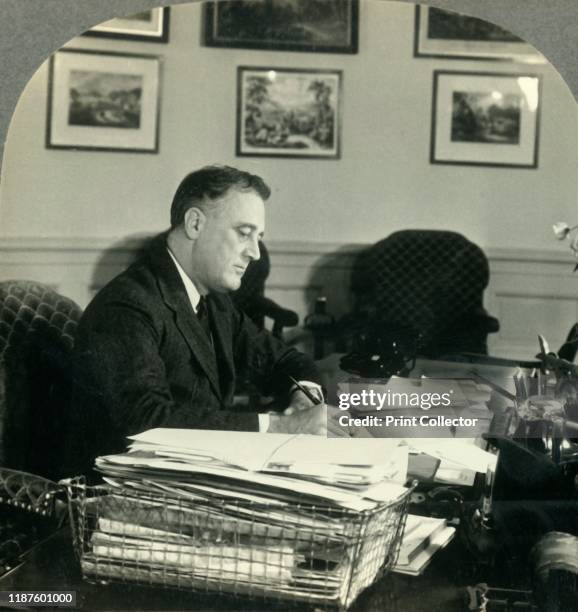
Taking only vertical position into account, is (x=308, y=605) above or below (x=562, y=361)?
below

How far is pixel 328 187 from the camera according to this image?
1062mm

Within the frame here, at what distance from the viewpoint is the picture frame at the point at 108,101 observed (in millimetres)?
1057

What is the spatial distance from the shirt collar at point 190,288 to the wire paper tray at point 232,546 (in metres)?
0.34

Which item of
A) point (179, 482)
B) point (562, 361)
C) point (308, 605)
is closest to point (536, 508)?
point (562, 361)

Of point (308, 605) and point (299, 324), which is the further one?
point (299, 324)

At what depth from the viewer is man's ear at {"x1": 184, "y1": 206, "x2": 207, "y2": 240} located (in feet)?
3.46

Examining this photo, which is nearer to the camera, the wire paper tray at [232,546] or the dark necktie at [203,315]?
the wire paper tray at [232,546]

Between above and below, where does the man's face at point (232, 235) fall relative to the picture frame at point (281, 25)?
below

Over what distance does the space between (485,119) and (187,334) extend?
0.53 metres

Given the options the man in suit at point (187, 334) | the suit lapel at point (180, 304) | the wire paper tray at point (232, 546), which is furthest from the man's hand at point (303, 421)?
the wire paper tray at point (232, 546)

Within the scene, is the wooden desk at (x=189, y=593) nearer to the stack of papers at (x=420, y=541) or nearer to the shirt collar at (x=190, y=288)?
the stack of papers at (x=420, y=541)

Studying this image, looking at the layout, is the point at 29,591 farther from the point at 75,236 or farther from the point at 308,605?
the point at 75,236

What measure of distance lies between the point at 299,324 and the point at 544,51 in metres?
0.61

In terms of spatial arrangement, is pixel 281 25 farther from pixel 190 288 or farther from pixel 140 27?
pixel 190 288
